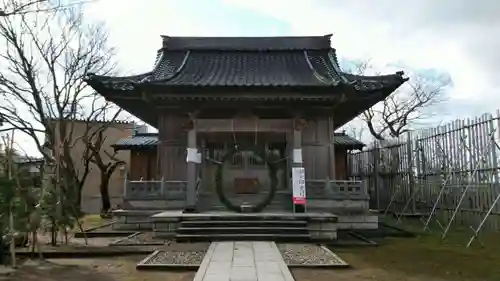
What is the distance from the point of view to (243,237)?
38.9 ft

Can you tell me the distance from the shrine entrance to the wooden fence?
Answer: 5.38 m

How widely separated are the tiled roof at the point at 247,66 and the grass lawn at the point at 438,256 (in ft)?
18.6

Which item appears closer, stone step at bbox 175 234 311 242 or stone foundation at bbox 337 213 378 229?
stone step at bbox 175 234 311 242

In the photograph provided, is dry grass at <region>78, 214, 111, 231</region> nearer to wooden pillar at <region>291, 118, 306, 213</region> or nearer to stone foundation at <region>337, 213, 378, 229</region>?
wooden pillar at <region>291, 118, 306, 213</region>

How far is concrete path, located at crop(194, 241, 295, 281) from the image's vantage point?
7164mm

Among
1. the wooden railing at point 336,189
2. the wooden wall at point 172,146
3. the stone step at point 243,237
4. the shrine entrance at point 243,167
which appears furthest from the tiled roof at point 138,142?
the stone step at point 243,237

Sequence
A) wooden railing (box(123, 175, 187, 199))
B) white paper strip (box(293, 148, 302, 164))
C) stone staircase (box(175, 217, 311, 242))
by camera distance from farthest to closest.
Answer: wooden railing (box(123, 175, 187, 199)), white paper strip (box(293, 148, 302, 164)), stone staircase (box(175, 217, 311, 242))

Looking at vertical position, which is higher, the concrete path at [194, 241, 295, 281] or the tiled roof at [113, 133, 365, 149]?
the tiled roof at [113, 133, 365, 149]

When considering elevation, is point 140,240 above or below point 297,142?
below

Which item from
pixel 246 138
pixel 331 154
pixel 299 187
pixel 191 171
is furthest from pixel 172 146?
pixel 331 154

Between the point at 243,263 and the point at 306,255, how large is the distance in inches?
68.4

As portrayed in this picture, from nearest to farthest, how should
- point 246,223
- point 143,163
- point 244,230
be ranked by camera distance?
point 244,230, point 246,223, point 143,163

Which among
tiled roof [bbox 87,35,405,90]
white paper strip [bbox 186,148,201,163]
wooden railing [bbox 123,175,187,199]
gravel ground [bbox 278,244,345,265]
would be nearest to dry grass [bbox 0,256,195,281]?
gravel ground [bbox 278,244,345,265]

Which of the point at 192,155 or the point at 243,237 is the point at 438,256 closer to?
the point at 243,237
